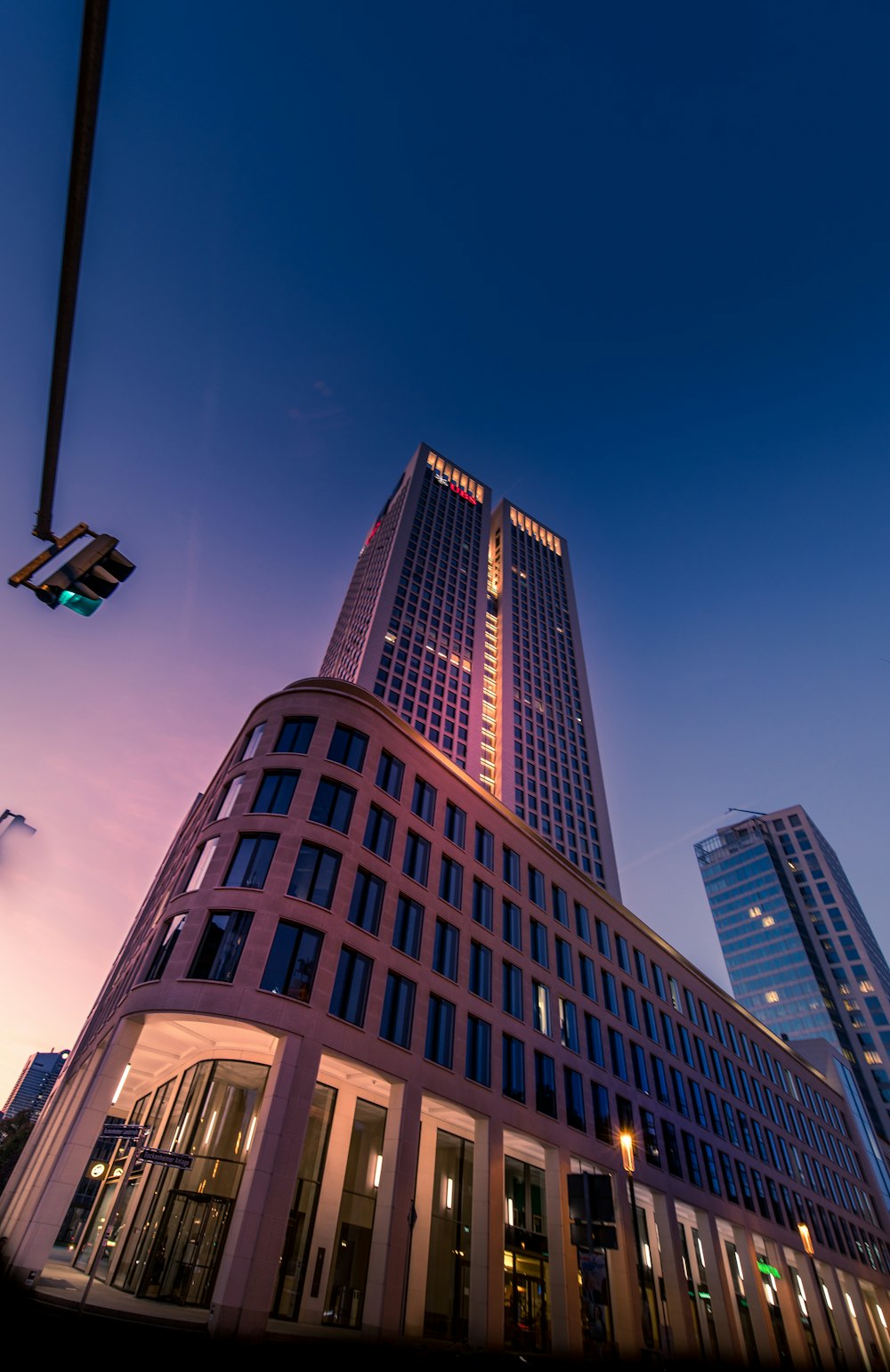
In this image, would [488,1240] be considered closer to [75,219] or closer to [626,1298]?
[626,1298]

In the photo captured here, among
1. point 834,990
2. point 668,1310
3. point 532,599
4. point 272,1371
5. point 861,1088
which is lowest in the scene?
point 272,1371

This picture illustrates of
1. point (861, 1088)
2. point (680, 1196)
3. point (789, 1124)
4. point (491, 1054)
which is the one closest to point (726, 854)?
point (861, 1088)

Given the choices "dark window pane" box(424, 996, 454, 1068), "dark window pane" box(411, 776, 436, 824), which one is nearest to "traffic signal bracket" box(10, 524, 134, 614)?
"dark window pane" box(424, 996, 454, 1068)

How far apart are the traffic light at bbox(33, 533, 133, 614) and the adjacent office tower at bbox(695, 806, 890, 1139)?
149 metres

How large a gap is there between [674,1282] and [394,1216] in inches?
944

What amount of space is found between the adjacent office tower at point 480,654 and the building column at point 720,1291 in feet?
146

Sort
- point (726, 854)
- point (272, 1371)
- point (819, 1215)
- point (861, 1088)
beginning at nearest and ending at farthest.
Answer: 1. point (272, 1371)
2. point (819, 1215)
3. point (861, 1088)
4. point (726, 854)

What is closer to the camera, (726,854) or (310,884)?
(310,884)

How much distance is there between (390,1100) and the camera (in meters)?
27.2

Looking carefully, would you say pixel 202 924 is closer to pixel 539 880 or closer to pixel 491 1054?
pixel 491 1054

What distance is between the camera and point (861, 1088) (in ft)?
397

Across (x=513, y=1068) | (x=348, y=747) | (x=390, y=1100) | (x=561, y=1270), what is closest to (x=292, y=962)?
(x=390, y=1100)

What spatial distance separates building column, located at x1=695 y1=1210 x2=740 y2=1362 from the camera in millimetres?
37438

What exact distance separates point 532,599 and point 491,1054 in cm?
10847
